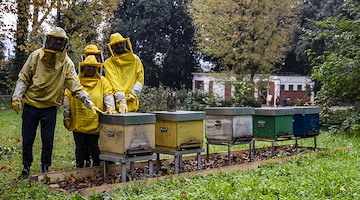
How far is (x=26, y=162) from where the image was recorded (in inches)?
234

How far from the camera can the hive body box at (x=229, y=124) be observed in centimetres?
692

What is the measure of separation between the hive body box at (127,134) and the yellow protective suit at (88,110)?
0.38 metres

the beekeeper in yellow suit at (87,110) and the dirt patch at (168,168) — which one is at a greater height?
the beekeeper in yellow suit at (87,110)

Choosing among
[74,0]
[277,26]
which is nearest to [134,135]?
[74,0]

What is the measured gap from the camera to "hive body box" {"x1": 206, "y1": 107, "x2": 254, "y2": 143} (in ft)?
22.7

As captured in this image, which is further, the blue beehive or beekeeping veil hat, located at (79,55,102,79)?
the blue beehive

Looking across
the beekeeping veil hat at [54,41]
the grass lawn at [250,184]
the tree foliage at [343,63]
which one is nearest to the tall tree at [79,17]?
the tree foliage at [343,63]

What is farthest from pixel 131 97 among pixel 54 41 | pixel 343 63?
pixel 343 63

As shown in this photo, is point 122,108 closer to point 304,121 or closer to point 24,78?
point 24,78

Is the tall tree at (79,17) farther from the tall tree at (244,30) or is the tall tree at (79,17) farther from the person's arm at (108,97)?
the tall tree at (244,30)

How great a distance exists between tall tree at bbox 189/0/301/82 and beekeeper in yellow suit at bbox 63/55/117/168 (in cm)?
2153

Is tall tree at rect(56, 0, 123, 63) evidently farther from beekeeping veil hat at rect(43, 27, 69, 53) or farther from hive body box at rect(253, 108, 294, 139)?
beekeeping veil hat at rect(43, 27, 69, 53)

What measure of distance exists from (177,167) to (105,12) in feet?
42.3

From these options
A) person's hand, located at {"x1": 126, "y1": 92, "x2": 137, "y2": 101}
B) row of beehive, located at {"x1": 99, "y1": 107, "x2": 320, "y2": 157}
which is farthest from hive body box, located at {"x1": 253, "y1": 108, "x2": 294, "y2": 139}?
person's hand, located at {"x1": 126, "y1": 92, "x2": 137, "y2": 101}
